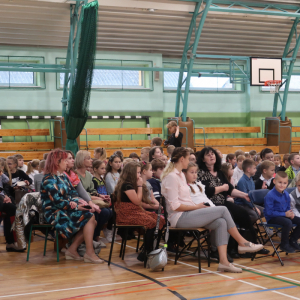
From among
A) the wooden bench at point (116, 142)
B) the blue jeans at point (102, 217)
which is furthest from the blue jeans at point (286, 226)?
→ the wooden bench at point (116, 142)

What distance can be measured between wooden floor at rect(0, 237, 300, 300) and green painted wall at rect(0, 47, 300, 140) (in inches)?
313

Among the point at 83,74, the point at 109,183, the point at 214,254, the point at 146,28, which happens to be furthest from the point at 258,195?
the point at 146,28

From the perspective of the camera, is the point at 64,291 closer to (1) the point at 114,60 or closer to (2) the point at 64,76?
(2) the point at 64,76

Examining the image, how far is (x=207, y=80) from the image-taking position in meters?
14.2

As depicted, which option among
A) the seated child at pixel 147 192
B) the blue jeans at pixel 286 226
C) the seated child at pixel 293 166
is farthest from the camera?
the seated child at pixel 293 166

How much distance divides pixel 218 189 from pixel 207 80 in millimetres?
9778

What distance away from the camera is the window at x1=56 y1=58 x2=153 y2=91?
12875 millimetres

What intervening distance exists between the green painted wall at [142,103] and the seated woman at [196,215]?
861 centimetres

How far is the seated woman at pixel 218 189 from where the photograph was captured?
4918mm

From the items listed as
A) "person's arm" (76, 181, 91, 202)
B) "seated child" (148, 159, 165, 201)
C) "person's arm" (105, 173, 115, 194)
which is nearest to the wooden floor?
"person's arm" (76, 181, 91, 202)

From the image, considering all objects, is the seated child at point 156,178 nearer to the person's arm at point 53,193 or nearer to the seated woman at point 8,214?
the person's arm at point 53,193

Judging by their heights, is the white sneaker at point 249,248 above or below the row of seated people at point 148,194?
below

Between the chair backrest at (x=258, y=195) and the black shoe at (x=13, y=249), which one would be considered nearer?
the black shoe at (x=13, y=249)

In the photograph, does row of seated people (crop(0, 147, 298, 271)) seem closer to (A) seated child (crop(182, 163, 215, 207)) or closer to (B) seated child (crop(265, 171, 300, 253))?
(A) seated child (crop(182, 163, 215, 207))
